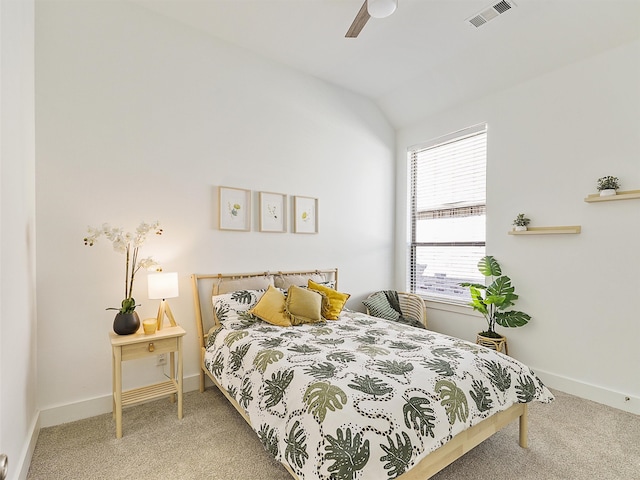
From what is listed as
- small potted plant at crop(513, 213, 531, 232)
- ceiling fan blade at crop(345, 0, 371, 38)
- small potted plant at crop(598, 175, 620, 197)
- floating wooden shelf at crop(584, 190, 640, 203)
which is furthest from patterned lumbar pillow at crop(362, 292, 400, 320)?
ceiling fan blade at crop(345, 0, 371, 38)

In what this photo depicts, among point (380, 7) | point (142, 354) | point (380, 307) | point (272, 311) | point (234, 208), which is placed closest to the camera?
point (380, 7)

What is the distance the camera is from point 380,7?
2035 millimetres

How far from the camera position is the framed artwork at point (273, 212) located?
345cm

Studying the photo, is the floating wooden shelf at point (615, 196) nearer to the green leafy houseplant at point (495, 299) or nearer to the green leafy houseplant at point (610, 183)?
the green leafy houseplant at point (610, 183)

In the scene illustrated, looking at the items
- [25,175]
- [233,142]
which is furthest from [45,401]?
[233,142]

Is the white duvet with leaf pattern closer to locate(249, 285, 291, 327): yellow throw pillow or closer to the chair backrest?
locate(249, 285, 291, 327): yellow throw pillow

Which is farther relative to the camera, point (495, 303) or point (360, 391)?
point (495, 303)

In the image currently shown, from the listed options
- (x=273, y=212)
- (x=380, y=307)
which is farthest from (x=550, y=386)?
(x=273, y=212)

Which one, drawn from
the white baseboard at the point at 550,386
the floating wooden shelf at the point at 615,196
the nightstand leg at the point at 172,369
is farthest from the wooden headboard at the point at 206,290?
the floating wooden shelf at the point at 615,196

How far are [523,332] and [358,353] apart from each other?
2295 millimetres

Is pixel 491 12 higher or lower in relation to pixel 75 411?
higher

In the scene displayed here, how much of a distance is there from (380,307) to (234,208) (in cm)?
218

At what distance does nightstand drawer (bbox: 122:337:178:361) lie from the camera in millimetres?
2324

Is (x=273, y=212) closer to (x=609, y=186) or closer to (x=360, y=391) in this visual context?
(x=360, y=391)
